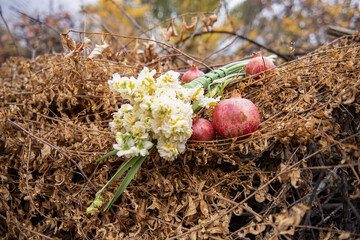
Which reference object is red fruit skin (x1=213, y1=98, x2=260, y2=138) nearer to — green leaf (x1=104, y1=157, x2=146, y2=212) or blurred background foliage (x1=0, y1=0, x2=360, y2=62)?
green leaf (x1=104, y1=157, x2=146, y2=212)

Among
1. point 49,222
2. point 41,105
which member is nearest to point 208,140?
point 49,222

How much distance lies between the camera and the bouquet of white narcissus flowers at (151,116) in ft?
2.23

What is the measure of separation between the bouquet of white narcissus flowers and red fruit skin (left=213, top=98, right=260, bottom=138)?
0.51ft

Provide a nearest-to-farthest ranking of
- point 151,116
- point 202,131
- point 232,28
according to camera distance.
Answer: point 151,116 < point 202,131 < point 232,28

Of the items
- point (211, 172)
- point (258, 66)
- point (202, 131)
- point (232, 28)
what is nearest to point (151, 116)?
point (202, 131)

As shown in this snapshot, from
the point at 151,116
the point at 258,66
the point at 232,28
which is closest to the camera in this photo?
the point at 151,116

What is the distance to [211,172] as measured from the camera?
2.82ft

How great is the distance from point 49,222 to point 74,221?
0.11m

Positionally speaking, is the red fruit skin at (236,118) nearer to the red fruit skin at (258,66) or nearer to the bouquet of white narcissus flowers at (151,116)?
the bouquet of white narcissus flowers at (151,116)

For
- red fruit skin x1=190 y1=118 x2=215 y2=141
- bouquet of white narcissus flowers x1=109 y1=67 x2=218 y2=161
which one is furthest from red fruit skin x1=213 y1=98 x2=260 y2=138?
bouquet of white narcissus flowers x1=109 y1=67 x2=218 y2=161

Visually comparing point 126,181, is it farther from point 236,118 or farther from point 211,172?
point 236,118

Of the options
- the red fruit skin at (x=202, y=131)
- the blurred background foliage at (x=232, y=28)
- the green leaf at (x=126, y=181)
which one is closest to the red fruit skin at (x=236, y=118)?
the red fruit skin at (x=202, y=131)

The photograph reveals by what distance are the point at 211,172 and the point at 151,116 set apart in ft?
1.14

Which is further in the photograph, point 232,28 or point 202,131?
point 232,28
